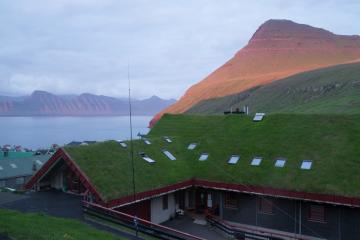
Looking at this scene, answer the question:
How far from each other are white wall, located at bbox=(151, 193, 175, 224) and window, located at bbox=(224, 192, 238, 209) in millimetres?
4010

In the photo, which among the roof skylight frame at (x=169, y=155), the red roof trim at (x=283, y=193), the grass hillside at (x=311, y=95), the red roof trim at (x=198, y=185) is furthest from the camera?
the grass hillside at (x=311, y=95)

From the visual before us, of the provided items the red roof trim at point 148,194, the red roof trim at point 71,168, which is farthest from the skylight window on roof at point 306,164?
the red roof trim at point 71,168

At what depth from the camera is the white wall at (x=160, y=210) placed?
2825cm

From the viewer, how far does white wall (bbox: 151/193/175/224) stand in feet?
92.7

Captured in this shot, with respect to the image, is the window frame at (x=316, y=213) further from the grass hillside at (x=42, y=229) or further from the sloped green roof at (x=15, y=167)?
the sloped green roof at (x=15, y=167)

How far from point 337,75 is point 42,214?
110871 mm

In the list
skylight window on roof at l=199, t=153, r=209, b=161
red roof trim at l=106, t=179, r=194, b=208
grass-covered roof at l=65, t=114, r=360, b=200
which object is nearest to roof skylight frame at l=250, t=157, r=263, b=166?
grass-covered roof at l=65, t=114, r=360, b=200

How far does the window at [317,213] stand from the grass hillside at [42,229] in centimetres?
1319

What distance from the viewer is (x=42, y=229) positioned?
16.9 m

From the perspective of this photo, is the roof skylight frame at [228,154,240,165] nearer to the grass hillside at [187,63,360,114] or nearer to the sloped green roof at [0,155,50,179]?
the sloped green roof at [0,155,50,179]

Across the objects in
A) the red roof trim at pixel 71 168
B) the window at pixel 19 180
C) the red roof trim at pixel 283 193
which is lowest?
the window at pixel 19 180

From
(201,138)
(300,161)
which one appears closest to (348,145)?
(300,161)

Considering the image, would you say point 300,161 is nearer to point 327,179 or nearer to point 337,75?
point 327,179

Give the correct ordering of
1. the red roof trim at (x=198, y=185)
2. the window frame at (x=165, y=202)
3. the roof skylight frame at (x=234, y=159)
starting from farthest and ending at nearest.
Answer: the roof skylight frame at (x=234, y=159) → the window frame at (x=165, y=202) → the red roof trim at (x=198, y=185)
